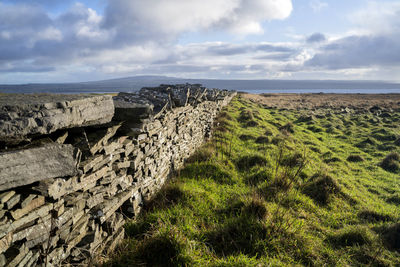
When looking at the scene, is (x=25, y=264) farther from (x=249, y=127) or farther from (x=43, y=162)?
(x=249, y=127)

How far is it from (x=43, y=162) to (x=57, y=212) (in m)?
0.73

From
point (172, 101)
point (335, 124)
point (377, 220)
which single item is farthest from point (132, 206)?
point (335, 124)

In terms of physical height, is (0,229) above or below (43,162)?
below

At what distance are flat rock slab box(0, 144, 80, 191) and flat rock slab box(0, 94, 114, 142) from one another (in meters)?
0.17

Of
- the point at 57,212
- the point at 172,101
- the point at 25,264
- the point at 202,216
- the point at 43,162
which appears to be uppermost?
the point at 172,101

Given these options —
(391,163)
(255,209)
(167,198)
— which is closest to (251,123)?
(391,163)

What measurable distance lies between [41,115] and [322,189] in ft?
22.3

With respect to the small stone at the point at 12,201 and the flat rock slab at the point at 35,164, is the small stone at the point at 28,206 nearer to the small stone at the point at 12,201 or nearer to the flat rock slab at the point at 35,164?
the small stone at the point at 12,201

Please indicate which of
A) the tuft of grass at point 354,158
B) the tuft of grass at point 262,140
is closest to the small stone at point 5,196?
the tuft of grass at point 262,140

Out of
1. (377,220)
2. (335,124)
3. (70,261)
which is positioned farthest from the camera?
(335,124)

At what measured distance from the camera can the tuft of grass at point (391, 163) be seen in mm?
10403

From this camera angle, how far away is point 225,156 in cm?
837

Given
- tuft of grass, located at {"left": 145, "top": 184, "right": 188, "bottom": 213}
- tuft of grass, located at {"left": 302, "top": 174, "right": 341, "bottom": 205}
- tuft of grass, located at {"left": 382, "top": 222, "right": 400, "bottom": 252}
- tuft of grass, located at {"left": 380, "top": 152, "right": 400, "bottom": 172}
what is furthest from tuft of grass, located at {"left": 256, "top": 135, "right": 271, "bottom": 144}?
tuft of grass, located at {"left": 145, "top": 184, "right": 188, "bottom": 213}

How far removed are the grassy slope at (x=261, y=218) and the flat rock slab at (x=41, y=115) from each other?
2.04 m
